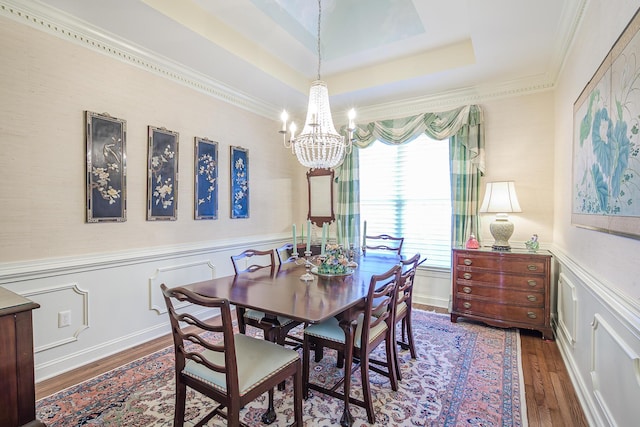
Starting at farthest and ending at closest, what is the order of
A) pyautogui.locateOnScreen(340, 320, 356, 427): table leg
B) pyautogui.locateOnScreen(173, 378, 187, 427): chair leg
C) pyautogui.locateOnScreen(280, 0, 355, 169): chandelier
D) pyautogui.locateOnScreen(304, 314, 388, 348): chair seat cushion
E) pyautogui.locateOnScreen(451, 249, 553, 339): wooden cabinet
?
pyautogui.locateOnScreen(451, 249, 553, 339): wooden cabinet, pyautogui.locateOnScreen(280, 0, 355, 169): chandelier, pyautogui.locateOnScreen(304, 314, 388, 348): chair seat cushion, pyautogui.locateOnScreen(340, 320, 356, 427): table leg, pyautogui.locateOnScreen(173, 378, 187, 427): chair leg

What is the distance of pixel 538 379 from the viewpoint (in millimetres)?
2285

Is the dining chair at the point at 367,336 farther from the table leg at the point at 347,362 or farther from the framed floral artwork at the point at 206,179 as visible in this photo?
the framed floral artwork at the point at 206,179

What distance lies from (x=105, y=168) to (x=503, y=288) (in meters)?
3.79

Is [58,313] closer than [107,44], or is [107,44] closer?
[58,313]

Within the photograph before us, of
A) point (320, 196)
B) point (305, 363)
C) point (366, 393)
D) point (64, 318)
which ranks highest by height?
point (320, 196)

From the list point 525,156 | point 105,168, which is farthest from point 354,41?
point 105,168

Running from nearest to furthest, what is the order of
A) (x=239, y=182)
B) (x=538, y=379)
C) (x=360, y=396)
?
1. (x=360, y=396)
2. (x=538, y=379)
3. (x=239, y=182)

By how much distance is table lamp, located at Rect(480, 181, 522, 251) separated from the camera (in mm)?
3227

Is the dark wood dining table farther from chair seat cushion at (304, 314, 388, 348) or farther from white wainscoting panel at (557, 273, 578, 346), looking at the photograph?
white wainscoting panel at (557, 273, 578, 346)

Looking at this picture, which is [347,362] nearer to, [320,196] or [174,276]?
[174,276]

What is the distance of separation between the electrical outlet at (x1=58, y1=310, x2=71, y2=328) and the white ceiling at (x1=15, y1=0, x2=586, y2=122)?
218cm

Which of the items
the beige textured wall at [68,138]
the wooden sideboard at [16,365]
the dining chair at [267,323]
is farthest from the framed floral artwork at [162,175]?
the wooden sideboard at [16,365]

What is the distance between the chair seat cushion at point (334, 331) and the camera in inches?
75.9

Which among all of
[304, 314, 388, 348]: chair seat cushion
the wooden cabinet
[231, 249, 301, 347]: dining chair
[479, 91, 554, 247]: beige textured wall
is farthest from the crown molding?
the wooden cabinet
